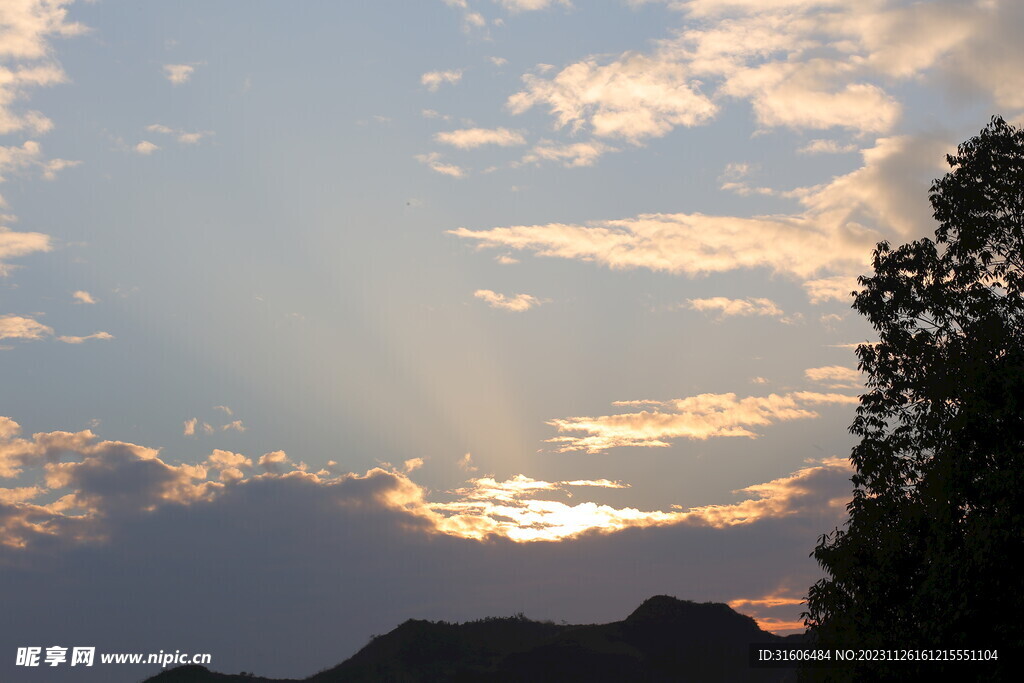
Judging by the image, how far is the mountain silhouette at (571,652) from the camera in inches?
2923

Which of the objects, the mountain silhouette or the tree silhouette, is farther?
the mountain silhouette

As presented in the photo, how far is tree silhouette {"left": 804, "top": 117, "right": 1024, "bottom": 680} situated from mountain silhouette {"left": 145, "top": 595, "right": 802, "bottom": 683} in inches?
2018

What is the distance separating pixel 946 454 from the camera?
2253cm

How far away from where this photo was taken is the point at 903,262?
26031mm

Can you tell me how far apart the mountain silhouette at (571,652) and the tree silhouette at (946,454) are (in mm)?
51266

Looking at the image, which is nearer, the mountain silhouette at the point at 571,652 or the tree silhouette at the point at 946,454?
the tree silhouette at the point at 946,454

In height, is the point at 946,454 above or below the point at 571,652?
above

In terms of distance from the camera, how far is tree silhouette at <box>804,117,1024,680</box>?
20.9m

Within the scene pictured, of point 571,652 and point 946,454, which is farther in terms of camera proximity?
point 571,652

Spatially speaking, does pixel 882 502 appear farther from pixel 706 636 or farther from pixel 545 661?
pixel 706 636

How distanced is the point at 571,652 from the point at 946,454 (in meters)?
59.9

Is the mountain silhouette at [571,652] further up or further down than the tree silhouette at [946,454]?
further down

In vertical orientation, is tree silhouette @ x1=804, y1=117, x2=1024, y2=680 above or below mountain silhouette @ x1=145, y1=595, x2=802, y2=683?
above

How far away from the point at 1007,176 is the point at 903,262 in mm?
3561
